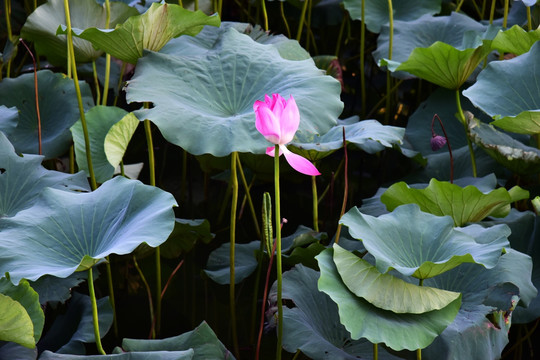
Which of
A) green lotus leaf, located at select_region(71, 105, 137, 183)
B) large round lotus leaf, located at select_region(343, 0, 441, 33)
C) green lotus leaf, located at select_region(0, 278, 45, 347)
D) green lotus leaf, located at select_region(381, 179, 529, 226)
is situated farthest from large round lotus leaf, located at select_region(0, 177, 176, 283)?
large round lotus leaf, located at select_region(343, 0, 441, 33)

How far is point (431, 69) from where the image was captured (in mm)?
1553

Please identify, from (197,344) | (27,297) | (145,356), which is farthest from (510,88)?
(27,297)

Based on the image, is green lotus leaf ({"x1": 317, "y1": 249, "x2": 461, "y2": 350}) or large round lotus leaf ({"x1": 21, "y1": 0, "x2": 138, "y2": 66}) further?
large round lotus leaf ({"x1": 21, "y1": 0, "x2": 138, "y2": 66})

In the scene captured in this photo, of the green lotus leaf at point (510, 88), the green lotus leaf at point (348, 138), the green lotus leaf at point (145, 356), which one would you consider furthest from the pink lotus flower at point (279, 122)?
the green lotus leaf at point (510, 88)

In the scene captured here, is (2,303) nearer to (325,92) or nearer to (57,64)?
(325,92)

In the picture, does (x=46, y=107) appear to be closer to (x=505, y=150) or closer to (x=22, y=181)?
(x=22, y=181)

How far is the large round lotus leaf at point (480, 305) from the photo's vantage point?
1123mm

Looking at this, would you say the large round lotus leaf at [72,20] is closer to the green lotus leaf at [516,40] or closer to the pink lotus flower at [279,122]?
the pink lotus flower at [279,122]

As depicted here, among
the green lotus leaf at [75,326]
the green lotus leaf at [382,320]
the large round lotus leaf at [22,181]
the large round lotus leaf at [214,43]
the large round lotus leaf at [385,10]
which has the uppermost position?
the large round lotus leaf at [214,43]

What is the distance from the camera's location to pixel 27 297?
1021mm

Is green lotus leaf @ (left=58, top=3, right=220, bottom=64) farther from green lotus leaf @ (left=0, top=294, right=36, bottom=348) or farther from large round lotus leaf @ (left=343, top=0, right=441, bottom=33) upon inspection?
large round lotus leaf @ (left=343, top=0, right=441, bottom=33)

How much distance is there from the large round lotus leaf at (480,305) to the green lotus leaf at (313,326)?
0.13m

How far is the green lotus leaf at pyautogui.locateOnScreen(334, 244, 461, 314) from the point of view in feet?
3.34

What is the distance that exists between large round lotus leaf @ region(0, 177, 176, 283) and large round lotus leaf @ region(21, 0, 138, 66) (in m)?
0.68
